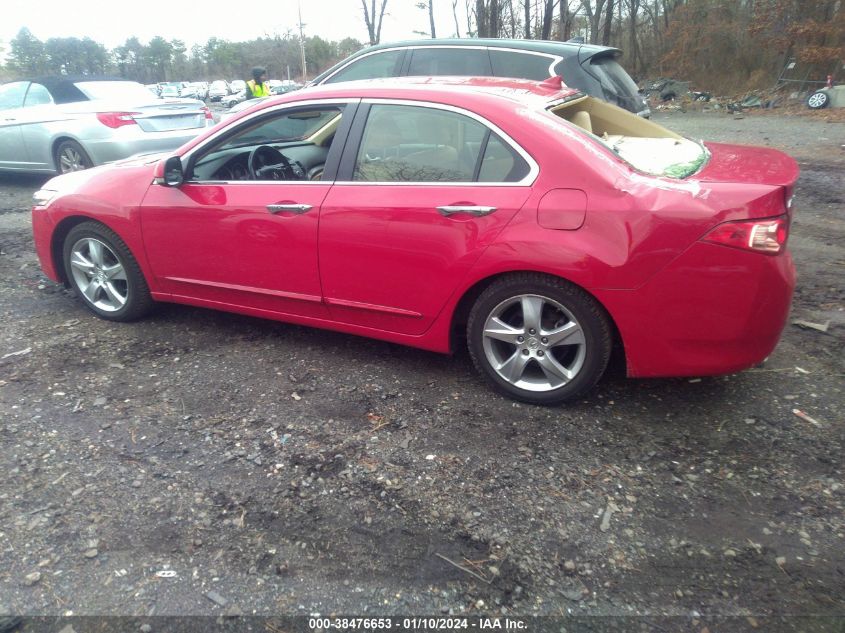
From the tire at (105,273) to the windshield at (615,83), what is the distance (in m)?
4.72

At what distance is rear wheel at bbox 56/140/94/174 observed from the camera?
8.73m

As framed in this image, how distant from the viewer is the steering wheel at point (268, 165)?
4133mm

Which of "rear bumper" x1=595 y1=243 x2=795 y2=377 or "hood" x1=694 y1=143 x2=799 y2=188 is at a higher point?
"hood" x1=694 y1=143 x2=799 y2=188

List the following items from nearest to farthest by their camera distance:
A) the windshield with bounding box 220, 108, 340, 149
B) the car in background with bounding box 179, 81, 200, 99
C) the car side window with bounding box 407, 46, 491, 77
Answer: the windshield with bounding box 220, 108, 340, 149 → the car side window with bounding box 407, 46, 491, 77 → the car in background with bounding box 179, 81, 200, 99

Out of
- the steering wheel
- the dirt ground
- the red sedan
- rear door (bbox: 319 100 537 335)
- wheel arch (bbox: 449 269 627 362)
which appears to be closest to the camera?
the dirt ground

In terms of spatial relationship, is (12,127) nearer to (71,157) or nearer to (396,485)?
(71,157)

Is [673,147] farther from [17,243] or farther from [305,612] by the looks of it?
[17,243]

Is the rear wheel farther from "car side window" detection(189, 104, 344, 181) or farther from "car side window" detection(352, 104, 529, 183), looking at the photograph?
"car side window" detection(352, 104, 529, 183)

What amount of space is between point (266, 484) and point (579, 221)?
184 centimetres

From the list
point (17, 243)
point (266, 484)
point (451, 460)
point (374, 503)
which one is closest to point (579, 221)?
point (451, 460)

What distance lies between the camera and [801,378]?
3605 mm

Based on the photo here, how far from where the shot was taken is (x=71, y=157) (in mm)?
8859

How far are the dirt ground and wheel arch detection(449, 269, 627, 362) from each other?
0.91 feet

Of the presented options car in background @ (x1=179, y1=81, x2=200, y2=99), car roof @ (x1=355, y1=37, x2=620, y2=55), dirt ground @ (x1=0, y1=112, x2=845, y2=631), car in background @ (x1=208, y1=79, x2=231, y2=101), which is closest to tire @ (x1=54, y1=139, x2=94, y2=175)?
car roof @ (x1=355, y1=37, x2=620, y2=55)
